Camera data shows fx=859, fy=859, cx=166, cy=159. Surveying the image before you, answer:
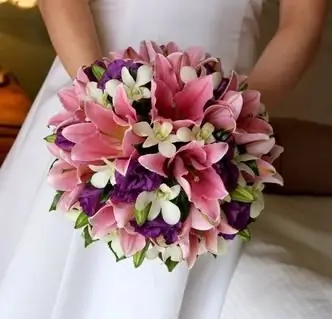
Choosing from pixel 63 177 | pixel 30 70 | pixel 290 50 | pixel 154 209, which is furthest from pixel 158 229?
pixel 30 70

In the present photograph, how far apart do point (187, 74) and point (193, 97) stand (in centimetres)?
3

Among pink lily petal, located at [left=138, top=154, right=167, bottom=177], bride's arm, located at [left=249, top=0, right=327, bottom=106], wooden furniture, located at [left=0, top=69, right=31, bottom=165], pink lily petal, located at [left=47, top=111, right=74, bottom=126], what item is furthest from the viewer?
wooden furniture, located at [left=0, top=69, right=31, bottom=165]

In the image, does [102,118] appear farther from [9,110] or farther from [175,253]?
[9,110]

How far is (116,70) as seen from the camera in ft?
2.85

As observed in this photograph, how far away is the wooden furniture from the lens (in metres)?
1.66

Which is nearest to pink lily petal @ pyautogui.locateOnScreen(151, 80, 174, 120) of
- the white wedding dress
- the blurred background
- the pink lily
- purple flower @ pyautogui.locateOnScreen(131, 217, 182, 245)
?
the pink lily

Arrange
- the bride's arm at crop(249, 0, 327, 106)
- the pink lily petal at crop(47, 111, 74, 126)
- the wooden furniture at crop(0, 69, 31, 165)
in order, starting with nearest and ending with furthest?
the pink lily petal at crop(47, 111, 74, 126) < the bride's arm at crop(249, 0, 327, 106) < the wooden furniture at crop(0, 69, 31, 165)

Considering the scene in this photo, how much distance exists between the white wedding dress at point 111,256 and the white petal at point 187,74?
0.24m

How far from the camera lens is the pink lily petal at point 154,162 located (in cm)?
79

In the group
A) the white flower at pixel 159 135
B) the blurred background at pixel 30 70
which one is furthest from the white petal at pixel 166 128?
the blurred background at pixel 30 70

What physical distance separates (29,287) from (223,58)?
0.39 meters

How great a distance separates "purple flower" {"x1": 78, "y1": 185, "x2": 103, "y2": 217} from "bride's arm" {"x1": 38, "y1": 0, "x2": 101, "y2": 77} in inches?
11.6

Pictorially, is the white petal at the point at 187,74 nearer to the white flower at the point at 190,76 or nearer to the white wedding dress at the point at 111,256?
the white flower at the point at 190,76

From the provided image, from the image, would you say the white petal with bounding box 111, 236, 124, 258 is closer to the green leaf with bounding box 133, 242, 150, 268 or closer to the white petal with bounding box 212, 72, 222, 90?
the green leaf with bounding box 133, 242, 150, 268
